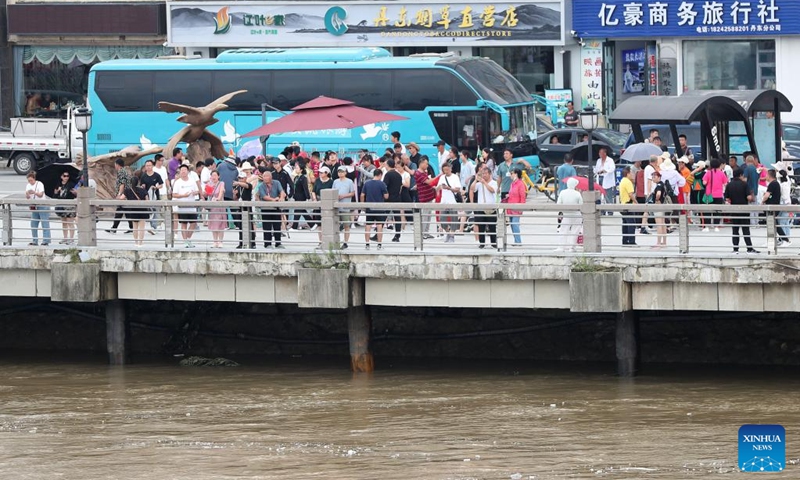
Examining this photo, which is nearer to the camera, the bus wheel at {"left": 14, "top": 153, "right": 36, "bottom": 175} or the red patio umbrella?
the red patio umbrella

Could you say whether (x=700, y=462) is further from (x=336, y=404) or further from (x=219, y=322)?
(x=219, y=322)

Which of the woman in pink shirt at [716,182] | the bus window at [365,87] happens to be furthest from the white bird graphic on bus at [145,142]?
the woman in pink shirt at [716,182]

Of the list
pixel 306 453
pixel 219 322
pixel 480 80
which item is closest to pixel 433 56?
pixel 480 80

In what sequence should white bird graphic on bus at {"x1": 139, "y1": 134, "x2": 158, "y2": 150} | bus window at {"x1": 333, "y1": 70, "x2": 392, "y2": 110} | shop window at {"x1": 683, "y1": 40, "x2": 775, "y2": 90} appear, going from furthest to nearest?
shop window at {"x1": 683, "y1": 40, "x2": 775, "y2": 90} < white bird graphic on bus at {"x1": 139, "y1": 134, "x2": 158, "y2": 150} < bus window at {"x1": 333, "y1": 70, "x2": 392, "y2": 110}

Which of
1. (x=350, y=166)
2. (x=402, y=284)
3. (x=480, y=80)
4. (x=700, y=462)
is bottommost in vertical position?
(x=700, y=462)

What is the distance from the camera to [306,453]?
54.8ft

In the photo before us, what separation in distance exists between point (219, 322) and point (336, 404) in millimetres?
4442

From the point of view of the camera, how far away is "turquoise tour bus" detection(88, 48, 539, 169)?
32688 mm

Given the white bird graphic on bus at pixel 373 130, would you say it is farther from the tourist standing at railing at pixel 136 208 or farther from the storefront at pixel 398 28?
the storefront at pixel 398 28

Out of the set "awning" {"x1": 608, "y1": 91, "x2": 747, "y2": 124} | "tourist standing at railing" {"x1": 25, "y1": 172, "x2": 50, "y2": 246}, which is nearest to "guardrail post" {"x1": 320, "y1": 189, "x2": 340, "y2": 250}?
"tourist standing at railing" {"x1": 25, "y1": 172, "x2": 50, "y2": 246}

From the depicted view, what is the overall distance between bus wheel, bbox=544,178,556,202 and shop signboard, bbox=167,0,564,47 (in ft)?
44.8

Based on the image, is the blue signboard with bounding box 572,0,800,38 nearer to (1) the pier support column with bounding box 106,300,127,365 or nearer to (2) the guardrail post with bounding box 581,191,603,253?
(2) the guardrail post with bounding box 581,191,603,253

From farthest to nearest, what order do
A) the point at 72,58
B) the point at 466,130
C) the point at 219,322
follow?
the point at 72,58 → the point at 466,130 → the point at 219,322

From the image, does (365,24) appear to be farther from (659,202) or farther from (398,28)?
(659,202)
